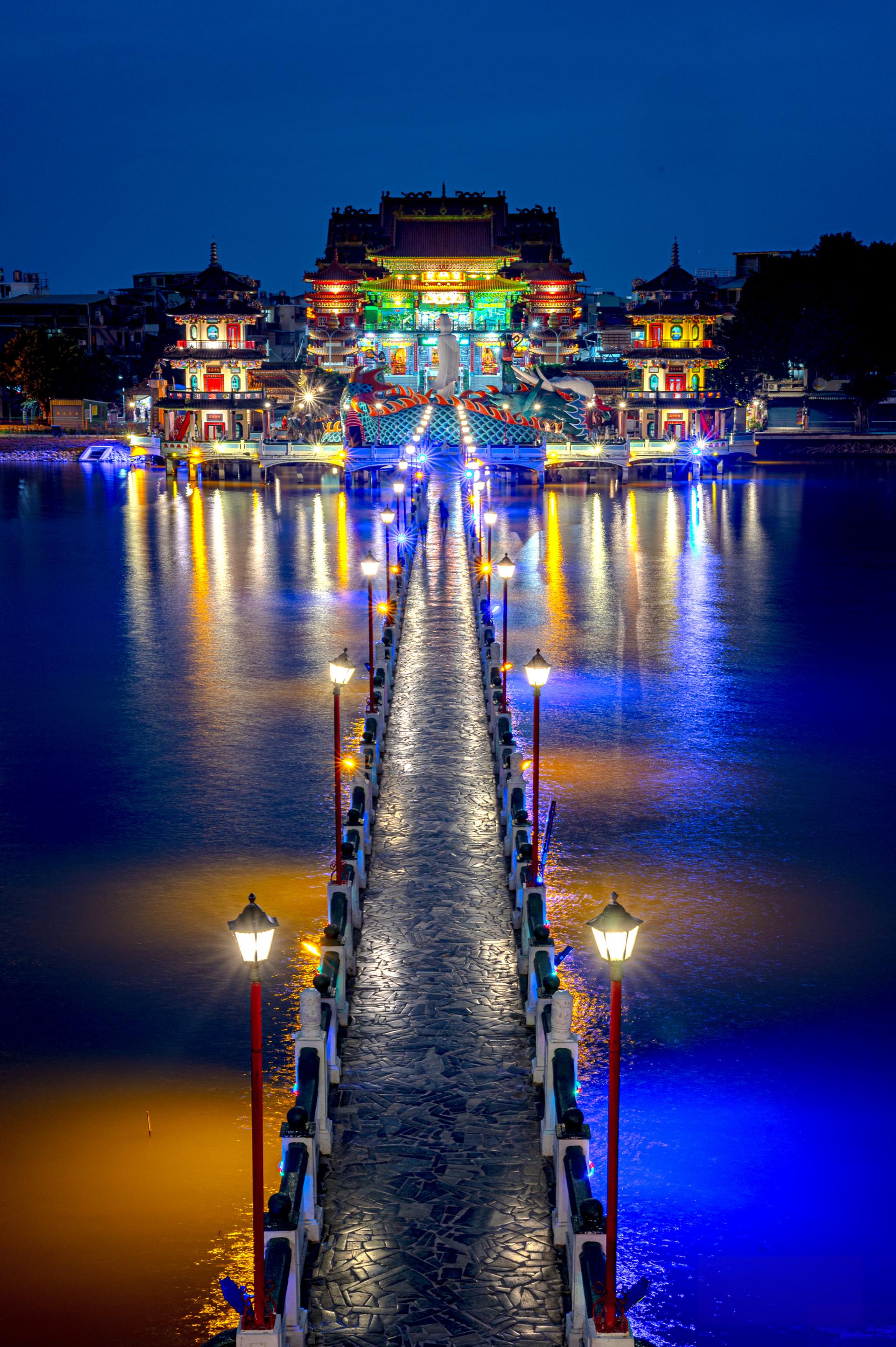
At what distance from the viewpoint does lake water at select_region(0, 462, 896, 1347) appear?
40.7 ft

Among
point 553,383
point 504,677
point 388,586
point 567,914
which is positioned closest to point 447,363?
point 553,383

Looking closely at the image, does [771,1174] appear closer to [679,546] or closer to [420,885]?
[420,885]

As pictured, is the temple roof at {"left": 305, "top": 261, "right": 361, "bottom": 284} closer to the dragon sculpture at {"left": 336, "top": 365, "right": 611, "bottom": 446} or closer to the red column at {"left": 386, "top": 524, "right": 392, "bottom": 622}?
the dragon sculpture at {"left": 336, "top": 365, "right": 611, "bottom": 446}

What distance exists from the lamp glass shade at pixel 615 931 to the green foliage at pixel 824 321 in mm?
90875

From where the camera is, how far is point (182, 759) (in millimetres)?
26984

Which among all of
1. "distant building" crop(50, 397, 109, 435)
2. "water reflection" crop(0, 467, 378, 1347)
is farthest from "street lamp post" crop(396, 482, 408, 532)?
"distant building" crop(50, 397, 109, 435)

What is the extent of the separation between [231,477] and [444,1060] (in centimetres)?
8231

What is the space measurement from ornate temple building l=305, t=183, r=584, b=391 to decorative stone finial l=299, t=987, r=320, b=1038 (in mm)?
81809

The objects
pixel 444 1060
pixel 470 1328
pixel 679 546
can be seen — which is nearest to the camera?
pixel 470 1328

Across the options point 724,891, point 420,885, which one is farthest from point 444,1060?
point 724,891

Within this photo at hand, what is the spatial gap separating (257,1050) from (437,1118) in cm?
394

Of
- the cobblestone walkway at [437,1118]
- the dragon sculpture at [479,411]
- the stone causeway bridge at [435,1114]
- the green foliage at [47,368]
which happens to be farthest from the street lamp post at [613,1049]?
the green foliage at [47,368]

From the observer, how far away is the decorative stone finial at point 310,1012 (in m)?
12.9

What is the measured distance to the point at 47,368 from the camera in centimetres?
11275
